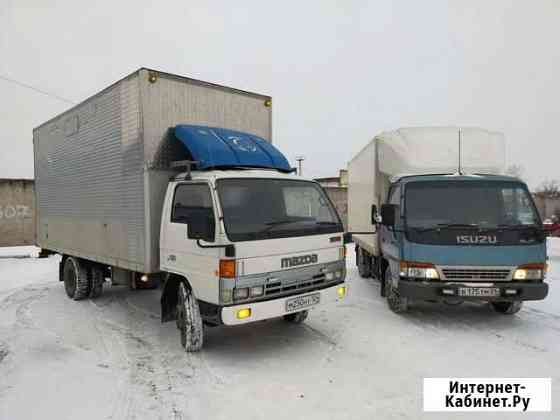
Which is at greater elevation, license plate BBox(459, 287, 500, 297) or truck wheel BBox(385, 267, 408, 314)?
license plate BBox(459, 287, 500, 297)

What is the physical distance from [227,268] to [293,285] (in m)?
0.93

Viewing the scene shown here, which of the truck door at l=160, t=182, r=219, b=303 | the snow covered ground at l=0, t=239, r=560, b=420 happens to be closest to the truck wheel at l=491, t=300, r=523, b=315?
the snow covered ground at l=0, t=239, r=560, b=420

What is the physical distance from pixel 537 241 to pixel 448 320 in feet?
5.82

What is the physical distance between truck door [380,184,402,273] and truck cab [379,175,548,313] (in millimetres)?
24

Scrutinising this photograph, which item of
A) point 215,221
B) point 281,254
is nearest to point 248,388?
point 281,254

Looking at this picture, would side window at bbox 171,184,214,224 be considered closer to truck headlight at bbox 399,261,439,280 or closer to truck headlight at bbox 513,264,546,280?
truck headlight at bbox 399,261,439,280

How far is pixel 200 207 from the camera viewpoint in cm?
479

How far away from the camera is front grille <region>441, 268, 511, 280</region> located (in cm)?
559

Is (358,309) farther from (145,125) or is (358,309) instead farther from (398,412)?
(145,125)

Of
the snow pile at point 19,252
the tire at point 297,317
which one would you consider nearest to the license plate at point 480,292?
the tire at point 297,317

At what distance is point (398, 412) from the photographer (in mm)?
3613

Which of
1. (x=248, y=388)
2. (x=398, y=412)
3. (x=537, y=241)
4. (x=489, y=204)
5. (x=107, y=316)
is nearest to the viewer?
(x=398, y=412)

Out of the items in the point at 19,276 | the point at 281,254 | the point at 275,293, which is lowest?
A: the point at 19,276

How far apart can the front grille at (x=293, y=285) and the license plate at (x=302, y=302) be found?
0.11 meters
